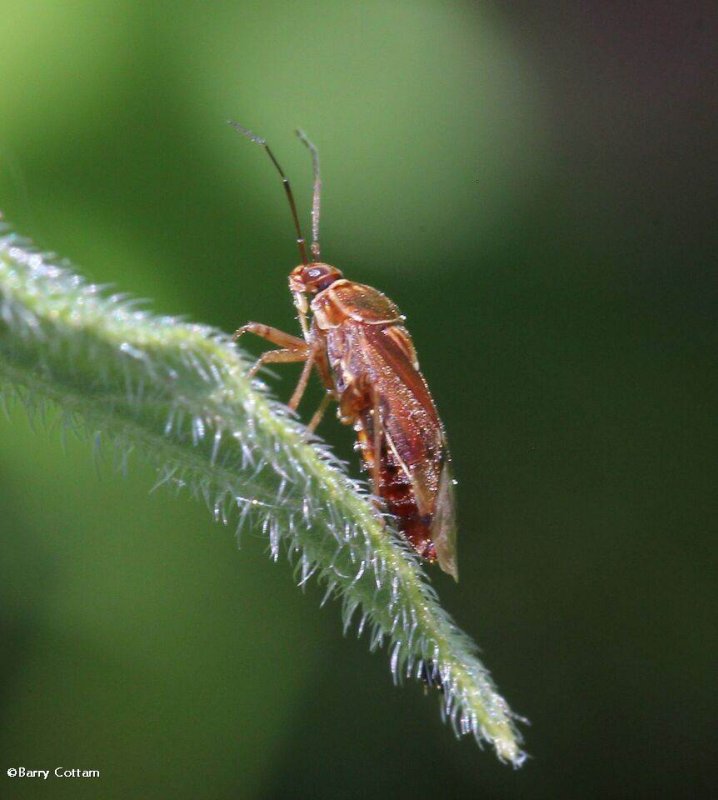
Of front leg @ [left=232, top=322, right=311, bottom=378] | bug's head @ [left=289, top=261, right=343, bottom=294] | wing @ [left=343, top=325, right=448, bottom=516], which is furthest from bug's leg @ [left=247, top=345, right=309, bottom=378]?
bug's head @ [left=289, top=261, right=343, bottom=294]

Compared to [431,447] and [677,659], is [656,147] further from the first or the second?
[431,447]

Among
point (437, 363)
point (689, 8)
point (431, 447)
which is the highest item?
point (689, 8)

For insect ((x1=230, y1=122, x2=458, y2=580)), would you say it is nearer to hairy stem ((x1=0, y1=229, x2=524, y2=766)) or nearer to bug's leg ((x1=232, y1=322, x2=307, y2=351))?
bug's leg ((x1=232, y1=322, x2=307, y2=351))

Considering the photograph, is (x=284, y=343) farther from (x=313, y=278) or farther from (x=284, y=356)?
(x=313, y=278)

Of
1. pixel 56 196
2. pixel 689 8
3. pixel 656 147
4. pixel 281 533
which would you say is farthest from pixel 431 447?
pixel 689 8

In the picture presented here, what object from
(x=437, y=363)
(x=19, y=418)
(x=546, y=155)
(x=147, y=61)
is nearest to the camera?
(x=19, y=418)

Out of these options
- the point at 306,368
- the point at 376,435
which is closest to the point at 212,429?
the point at 376,435
